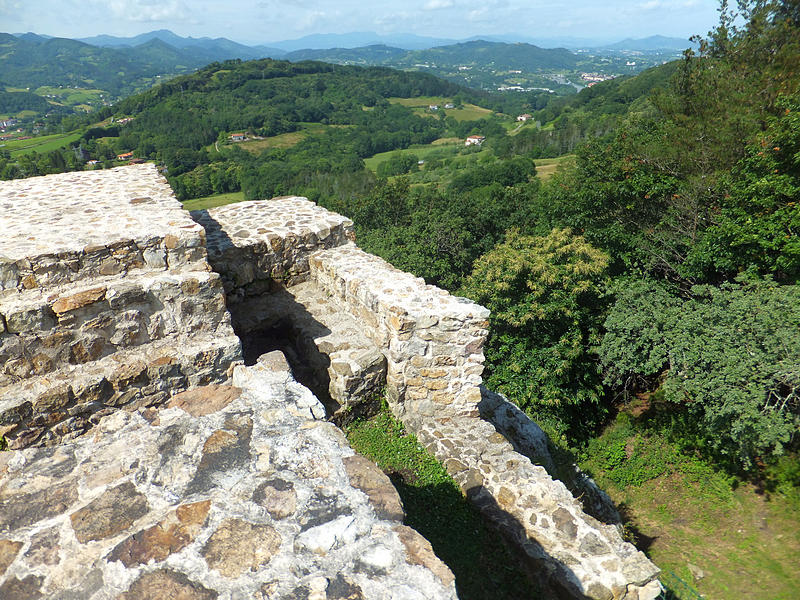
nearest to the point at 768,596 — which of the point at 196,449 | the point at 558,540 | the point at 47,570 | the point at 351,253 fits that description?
the point at 558,540

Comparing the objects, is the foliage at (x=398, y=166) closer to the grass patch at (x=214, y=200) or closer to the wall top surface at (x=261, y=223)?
the grass patch at (x=214, y=200)

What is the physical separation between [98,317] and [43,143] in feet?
349

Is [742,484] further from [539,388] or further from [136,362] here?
[136,362]

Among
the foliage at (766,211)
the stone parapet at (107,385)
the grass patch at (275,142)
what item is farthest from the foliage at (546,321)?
the grass patch at (275,142)

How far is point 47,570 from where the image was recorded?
188 centimetres

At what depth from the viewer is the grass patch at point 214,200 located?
63531 millimetres

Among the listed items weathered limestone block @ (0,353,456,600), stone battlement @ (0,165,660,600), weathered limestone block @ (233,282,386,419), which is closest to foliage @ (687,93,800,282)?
stone battlement @ (0,165,660,600)

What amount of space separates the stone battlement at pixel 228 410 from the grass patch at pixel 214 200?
202 feet

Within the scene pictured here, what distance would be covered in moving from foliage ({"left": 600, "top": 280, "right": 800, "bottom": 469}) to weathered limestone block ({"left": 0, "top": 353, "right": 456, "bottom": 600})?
7.48 metres

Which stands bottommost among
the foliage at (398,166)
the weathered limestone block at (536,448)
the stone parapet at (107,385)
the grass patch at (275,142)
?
the foliage at (398,166)

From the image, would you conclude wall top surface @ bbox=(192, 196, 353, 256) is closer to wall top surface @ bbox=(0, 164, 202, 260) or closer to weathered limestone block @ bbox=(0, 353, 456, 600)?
wall top surface @ bbox=(0, 164, 202, 260)

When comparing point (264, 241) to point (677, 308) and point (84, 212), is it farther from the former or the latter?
point (677, 308)

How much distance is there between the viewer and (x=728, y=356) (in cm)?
785

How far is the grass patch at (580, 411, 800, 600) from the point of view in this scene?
6.87m
